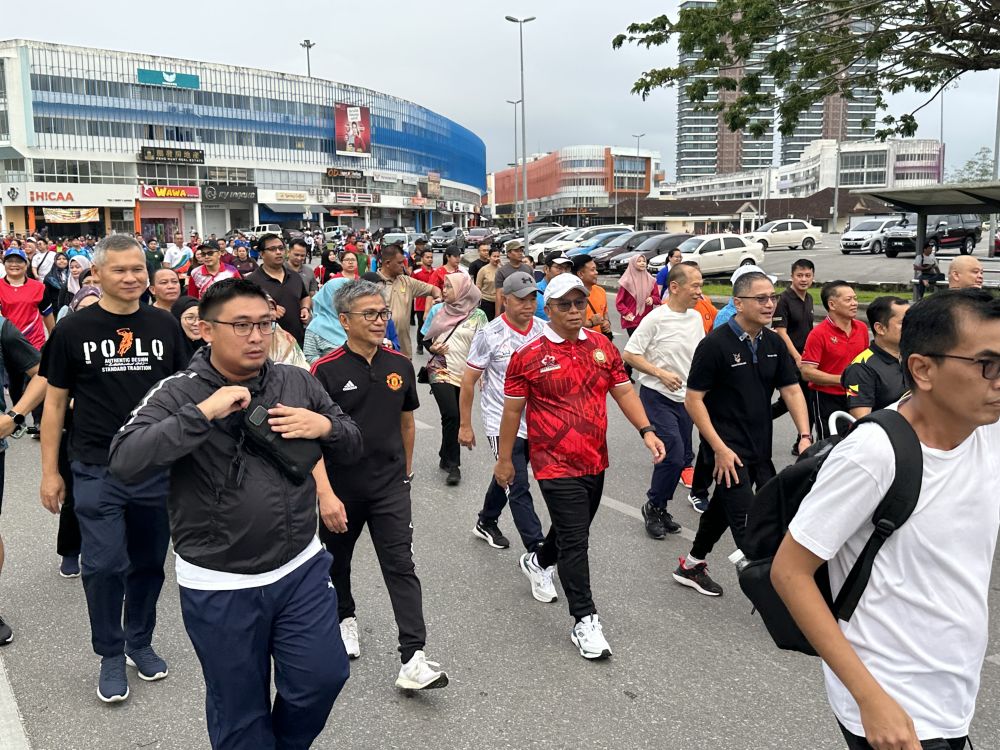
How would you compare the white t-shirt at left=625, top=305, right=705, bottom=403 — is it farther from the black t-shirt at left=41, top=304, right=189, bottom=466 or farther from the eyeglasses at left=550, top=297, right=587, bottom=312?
the black t-shirt at left=41, top=304, right=189, bottom=466

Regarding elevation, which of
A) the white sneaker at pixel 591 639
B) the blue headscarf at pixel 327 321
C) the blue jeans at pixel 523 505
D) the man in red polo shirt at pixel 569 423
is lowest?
the white sneaker at pixel 591 639

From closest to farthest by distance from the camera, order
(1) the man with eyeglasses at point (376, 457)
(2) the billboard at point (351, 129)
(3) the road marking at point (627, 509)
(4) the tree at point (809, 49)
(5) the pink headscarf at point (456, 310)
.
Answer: (1) the man with eyeglasses at point (376, 457), (3) the road marking at point (627, 509), (5) the pink headscarf at point (456, 310), (4) the tree at point (809, 49), (2) the billboard at point (351, 129)

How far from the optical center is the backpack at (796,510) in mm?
1725

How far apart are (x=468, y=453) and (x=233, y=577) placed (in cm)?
537

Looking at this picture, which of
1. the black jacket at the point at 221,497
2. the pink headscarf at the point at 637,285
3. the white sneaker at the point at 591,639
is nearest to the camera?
the black jacket at the point at 221,497

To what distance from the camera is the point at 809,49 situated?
1266cm

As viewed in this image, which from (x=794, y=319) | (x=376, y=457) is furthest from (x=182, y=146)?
(x=376, y=457)

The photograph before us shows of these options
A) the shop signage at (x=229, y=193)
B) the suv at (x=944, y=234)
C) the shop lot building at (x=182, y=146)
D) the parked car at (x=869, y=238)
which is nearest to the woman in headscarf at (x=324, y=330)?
the suv at (x=944, y=234)

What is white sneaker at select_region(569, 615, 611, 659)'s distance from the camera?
3.76m

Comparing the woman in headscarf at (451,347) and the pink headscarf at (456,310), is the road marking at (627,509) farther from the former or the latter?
the pink headscarf at (456,310)

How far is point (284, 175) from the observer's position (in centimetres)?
8962

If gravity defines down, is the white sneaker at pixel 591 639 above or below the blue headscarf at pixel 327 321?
below

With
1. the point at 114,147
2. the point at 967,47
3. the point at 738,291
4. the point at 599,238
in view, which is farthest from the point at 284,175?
the point at 738,291

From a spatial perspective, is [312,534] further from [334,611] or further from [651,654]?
[651,654]
